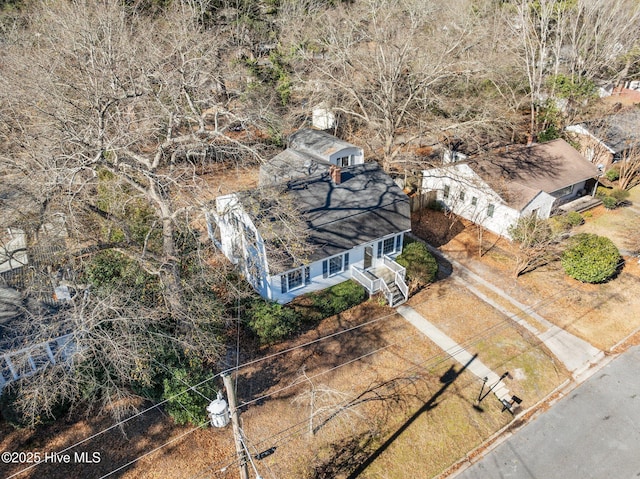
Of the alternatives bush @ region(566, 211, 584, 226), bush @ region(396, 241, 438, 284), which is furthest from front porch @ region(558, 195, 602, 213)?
bush @ region(396, 241, 438, 284)

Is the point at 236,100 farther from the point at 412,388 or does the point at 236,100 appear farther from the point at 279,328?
the point at 412,388

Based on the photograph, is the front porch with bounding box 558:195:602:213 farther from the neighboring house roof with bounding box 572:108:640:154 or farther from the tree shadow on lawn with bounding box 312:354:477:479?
the tree shadow on lawn with bounding box 312:354:477:479

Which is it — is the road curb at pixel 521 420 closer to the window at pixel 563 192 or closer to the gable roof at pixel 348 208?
the gable roof at pixel 348 208

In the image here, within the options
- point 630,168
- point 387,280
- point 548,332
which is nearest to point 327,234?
point 387,280

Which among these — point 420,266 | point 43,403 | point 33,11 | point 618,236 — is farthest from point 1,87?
point 618,236

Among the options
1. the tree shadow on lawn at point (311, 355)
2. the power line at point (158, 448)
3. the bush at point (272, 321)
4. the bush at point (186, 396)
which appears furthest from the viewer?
the bush at point (272, 321)

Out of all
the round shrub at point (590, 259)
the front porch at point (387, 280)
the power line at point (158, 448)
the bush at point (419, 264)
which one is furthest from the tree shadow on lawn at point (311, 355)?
the round shrub at point (590, 259)
